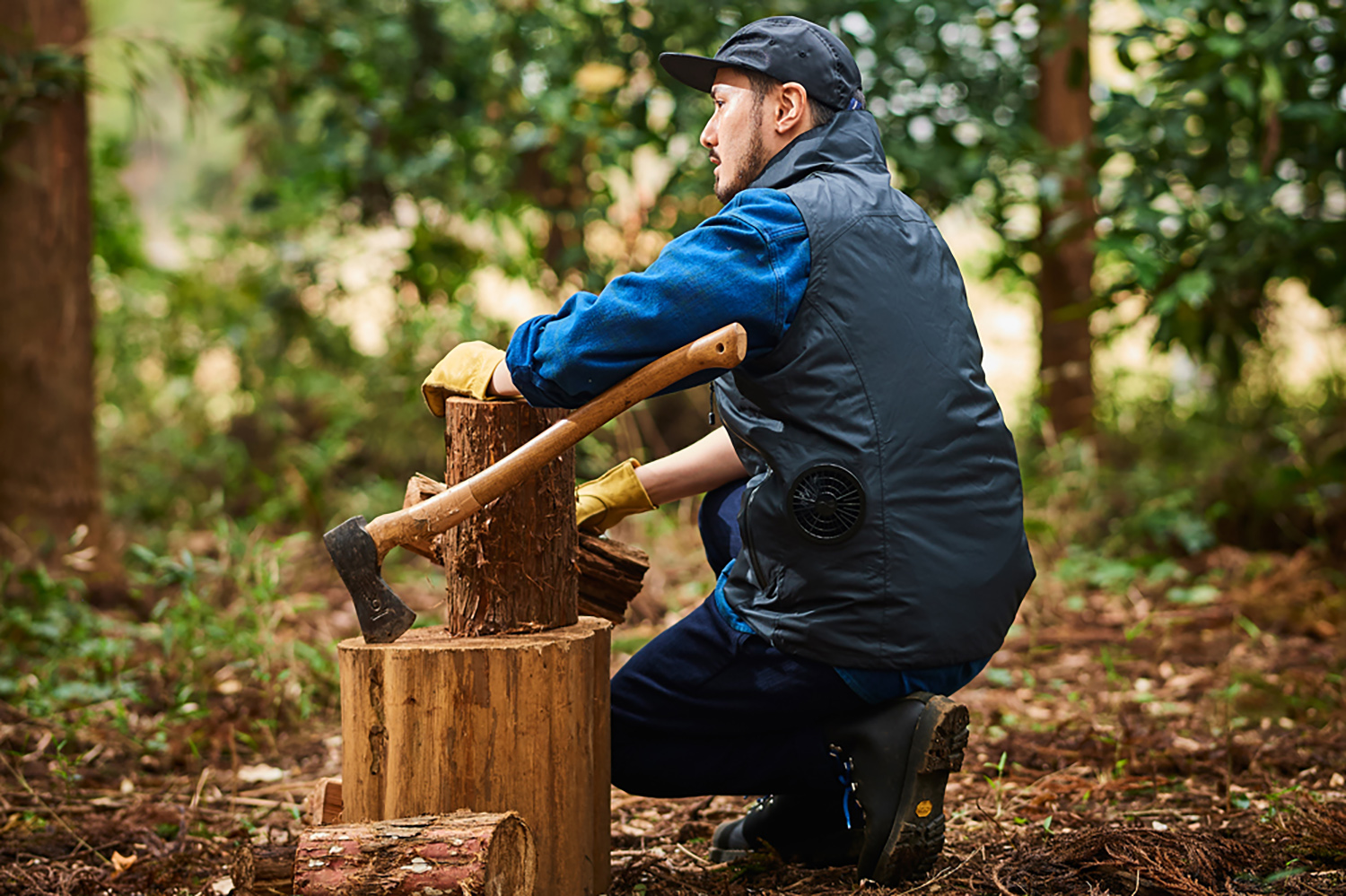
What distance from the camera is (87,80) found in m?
4.99

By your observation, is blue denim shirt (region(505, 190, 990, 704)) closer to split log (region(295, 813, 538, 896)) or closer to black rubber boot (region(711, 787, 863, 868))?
split log (region(295, 813, 538, 896))

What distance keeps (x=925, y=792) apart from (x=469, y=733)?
84 cm

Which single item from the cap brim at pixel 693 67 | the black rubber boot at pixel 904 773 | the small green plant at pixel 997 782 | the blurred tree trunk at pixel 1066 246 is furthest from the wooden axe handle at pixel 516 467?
the blurred tree trunk at pixel 1066 246

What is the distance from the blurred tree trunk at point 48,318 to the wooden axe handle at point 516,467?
351 centimetres

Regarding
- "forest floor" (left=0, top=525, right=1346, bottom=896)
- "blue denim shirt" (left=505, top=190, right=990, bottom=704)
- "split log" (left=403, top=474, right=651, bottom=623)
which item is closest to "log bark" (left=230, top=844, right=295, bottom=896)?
"forest floor" (left=0, top=525, right=1346, bottom=896)

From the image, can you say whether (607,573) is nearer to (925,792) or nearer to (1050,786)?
(925,792)

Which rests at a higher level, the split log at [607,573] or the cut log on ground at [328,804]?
the split log at [607,573]

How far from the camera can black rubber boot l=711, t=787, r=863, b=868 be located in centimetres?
256

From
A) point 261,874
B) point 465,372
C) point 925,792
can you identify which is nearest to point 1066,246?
point 925,792

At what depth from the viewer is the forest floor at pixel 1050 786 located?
2434 millimetres

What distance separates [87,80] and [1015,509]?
4.37m

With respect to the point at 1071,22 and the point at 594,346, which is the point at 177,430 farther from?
the point at 594,346

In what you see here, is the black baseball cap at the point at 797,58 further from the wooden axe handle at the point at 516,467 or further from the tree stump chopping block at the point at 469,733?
the tree stump chopping block at the point at 469,733

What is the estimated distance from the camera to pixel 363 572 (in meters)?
2.16
